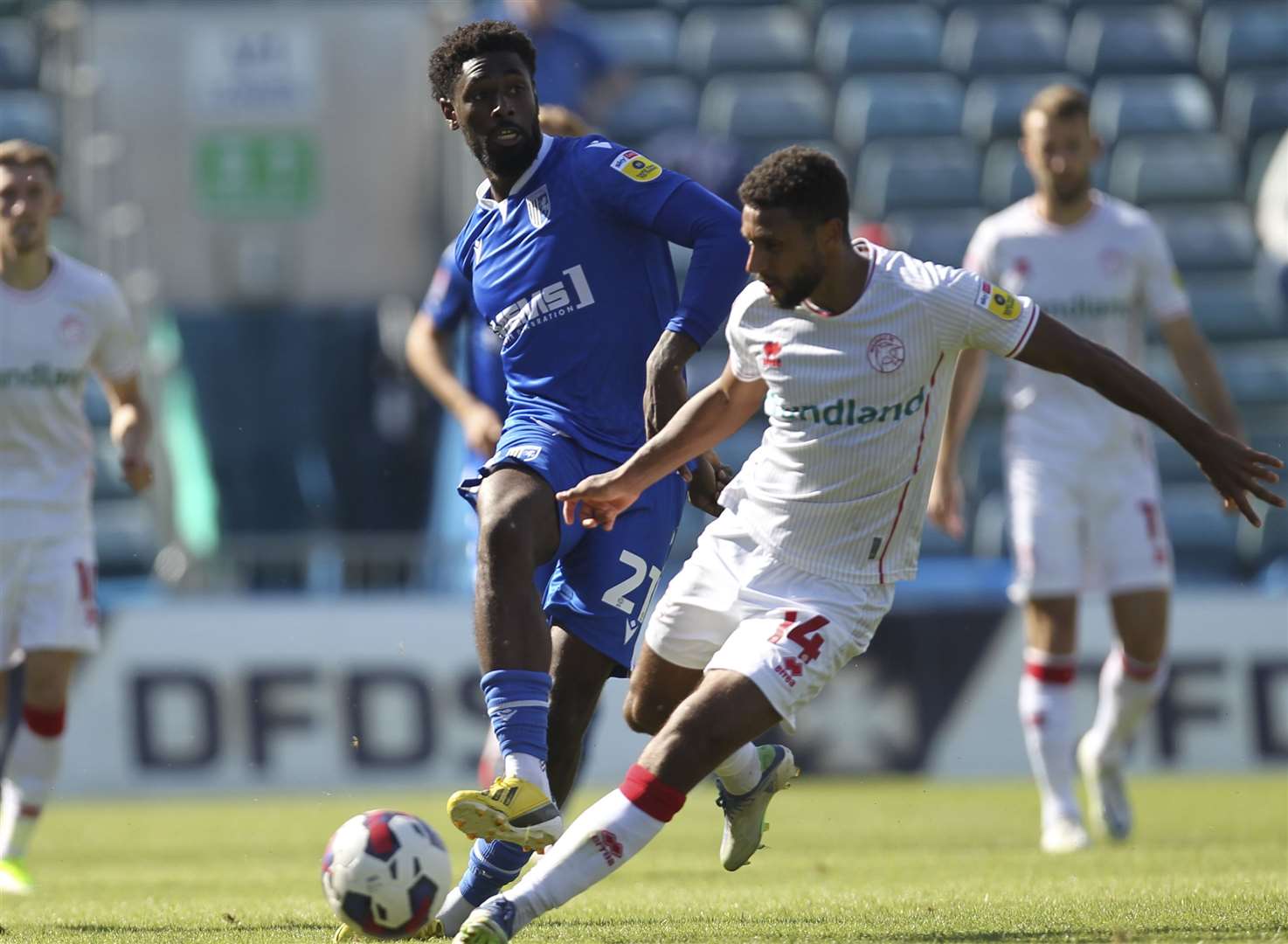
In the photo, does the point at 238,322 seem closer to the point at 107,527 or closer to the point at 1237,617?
the point at 107,527

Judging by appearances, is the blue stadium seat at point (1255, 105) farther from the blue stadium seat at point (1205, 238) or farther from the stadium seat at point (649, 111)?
the stadium seat at point (649, 111)

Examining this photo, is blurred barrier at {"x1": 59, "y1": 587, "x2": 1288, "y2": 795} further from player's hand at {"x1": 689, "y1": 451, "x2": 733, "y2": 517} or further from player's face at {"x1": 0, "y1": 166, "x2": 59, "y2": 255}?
player's hand at {"x1": 689, "y1": 451, "x2": 733, "y2": 517}

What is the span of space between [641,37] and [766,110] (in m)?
1.40

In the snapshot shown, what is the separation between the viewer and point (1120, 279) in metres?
8.53

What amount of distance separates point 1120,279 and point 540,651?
4.39 m

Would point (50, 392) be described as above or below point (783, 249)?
below

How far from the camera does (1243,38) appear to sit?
17.1 meters

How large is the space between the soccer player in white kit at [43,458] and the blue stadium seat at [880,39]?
10.3 meters

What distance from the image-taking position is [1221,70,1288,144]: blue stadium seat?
1648 cm

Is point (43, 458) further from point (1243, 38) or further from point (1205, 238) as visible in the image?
point (1243, 38)

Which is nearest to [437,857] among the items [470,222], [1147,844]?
[470,222]

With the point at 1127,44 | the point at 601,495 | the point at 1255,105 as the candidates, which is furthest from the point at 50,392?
the point at 1127,44

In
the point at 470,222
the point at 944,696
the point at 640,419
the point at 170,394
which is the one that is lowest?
the point at 944,696

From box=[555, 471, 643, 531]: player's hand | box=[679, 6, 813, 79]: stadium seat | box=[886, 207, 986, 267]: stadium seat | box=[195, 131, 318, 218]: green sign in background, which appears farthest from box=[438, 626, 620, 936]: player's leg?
box=[679, 6, 813, 79]: stadium seat
